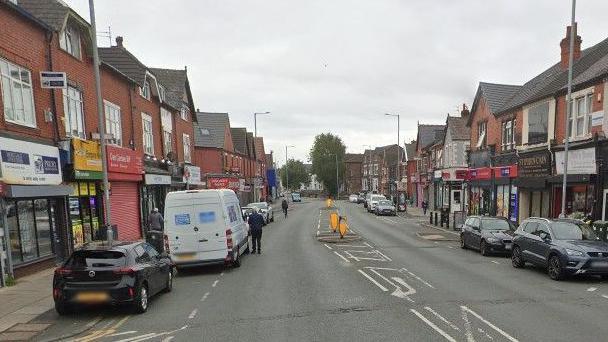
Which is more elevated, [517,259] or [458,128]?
[458,128]

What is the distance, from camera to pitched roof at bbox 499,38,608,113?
1942 cm

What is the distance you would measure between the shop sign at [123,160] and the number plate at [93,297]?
10618 mm

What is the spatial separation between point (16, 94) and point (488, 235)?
54.0ft

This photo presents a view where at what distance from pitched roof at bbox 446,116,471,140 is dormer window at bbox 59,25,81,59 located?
Answer: 31497 millimetres

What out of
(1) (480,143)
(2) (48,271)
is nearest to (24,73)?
(2) (48,271)

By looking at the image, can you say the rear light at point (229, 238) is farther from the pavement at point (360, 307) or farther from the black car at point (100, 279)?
the black car at point (100, 279)

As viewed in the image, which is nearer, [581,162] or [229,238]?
[229,238]

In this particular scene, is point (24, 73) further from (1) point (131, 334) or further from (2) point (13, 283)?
(1) point (131, 334)

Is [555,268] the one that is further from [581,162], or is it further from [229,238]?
[581,162]

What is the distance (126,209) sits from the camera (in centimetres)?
2092

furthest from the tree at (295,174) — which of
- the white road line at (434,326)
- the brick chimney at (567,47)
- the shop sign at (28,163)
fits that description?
the white road line at (434,326)

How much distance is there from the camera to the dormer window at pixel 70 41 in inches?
621

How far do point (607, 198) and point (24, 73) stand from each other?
70.5 feet

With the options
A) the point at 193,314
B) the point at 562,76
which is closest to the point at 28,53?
the point at 193,314
